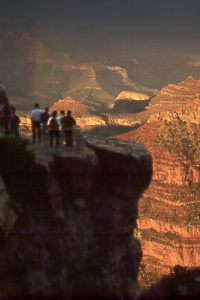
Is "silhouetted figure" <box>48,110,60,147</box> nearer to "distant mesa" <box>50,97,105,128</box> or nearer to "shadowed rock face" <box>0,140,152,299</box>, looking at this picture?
"shadowed rock face" <box>0,140,152,299</box>

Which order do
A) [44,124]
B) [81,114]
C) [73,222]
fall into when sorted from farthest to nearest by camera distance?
[81,114], [44,124], [73,222]

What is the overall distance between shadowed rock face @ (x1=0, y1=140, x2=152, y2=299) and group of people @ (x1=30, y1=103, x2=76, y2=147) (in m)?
0.87

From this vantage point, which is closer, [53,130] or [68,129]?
[53,130]

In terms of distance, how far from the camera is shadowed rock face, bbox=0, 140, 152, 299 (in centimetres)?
1703

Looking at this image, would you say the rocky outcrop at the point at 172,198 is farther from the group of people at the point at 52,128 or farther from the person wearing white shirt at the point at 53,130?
the person wearing white shirt at the point at 53,130

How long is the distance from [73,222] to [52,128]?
378 cm

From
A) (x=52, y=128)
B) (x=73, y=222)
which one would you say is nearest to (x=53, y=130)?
(x=52, y=128)

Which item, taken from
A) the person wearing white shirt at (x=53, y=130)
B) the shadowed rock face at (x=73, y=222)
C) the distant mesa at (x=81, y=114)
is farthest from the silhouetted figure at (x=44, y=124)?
the distant mesa at (x=81, y=114)

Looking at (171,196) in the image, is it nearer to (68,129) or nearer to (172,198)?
(172,198)

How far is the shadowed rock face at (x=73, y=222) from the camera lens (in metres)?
17.0

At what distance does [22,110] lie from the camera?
159875mm

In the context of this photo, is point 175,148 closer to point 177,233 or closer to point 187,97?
point 177,233

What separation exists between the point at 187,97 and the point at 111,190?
13042 centimetres

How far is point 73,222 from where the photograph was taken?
17.5 m
